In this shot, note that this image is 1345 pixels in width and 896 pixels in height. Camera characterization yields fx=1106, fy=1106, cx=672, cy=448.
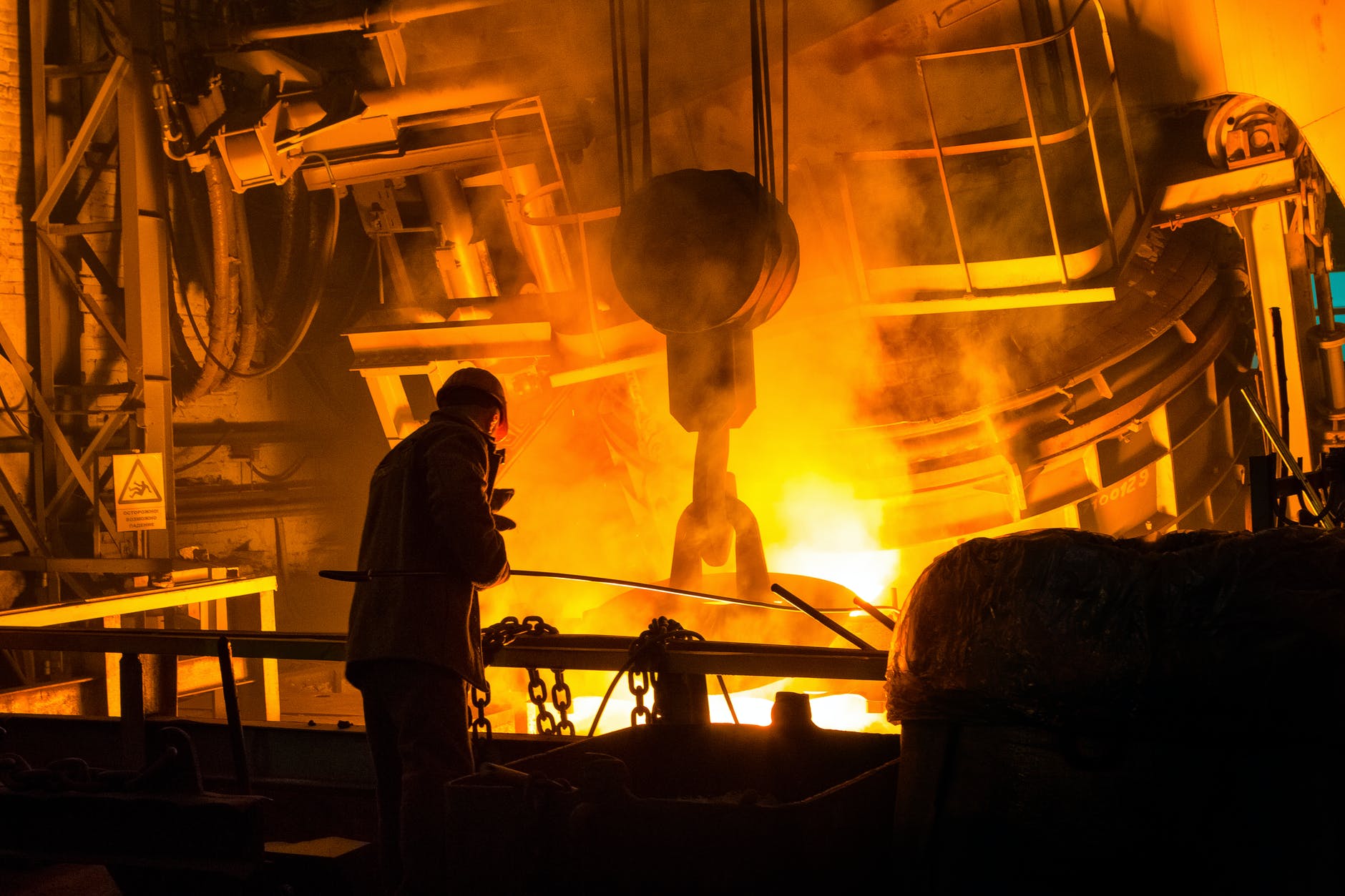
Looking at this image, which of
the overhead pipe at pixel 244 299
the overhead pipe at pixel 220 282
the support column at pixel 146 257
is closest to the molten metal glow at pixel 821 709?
the support column at pixel 146 257

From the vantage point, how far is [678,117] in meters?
5.26

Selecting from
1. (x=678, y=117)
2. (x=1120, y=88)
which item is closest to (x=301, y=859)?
(x=678, y=117)

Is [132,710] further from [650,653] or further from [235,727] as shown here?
[650,653]

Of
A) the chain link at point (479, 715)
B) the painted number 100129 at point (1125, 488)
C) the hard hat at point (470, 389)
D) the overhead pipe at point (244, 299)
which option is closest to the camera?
the chain link at point (479, 715)

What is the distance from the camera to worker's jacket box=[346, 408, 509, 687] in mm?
2836

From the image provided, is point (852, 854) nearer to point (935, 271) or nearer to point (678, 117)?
point (935, 271)

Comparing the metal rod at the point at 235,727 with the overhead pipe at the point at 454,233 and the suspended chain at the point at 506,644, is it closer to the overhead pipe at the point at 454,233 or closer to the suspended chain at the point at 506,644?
the suspended chain at the point at 506,644

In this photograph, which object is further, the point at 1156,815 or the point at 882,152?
the point at 882,152

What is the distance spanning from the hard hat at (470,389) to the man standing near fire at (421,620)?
0.14 metres

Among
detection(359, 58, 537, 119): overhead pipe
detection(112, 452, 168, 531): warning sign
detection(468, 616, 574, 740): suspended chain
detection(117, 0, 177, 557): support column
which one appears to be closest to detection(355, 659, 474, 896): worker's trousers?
detection(468, 616, 574, 740): suspended chain

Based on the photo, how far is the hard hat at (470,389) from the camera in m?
3.17

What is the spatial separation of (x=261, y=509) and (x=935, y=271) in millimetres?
7075

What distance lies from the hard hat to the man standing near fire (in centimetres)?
14

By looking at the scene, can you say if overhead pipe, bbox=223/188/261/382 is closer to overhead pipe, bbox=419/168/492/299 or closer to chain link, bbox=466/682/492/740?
overhead pipe, bbox=419/168/492/299
